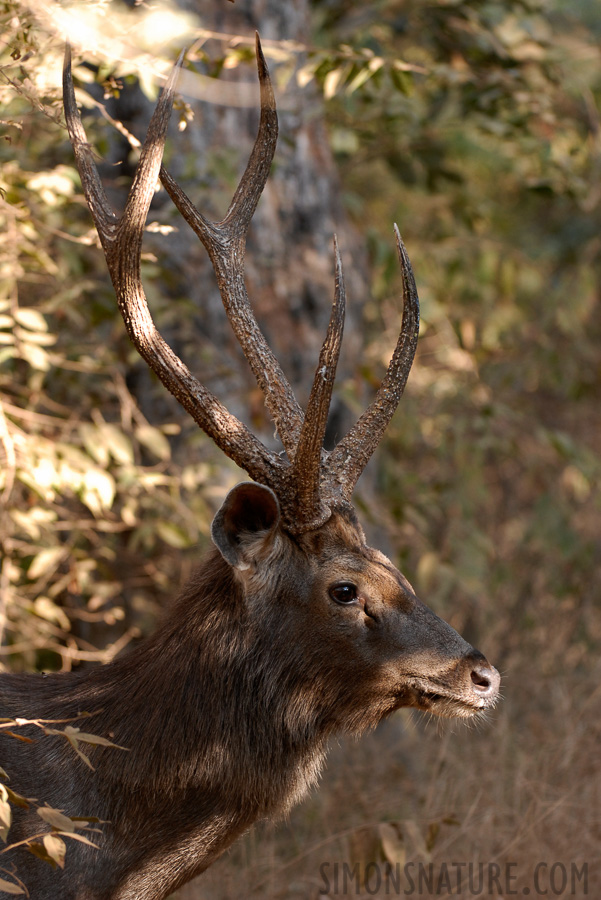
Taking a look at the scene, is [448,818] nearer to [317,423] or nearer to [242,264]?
[317,423]

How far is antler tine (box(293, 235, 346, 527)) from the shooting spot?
2926mm

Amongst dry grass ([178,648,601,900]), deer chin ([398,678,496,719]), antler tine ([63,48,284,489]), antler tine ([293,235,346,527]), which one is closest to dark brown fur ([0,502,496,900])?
deer chin ([398,678,496,719])

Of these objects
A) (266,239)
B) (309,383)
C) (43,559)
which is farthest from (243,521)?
(266,239)

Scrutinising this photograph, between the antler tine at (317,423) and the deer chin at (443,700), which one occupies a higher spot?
the antler tine at (317,423)

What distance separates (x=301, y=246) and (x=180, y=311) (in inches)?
39.4

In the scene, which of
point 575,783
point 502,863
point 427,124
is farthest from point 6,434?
point 427,124

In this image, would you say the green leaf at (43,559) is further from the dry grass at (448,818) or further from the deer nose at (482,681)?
the deer nose at (482,681)

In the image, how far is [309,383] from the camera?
5816 mm

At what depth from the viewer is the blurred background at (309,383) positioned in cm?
429

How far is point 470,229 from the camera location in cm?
785

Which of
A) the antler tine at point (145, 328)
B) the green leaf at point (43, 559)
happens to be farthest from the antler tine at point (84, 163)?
the green leaf at point (43, 559)

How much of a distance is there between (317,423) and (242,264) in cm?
73

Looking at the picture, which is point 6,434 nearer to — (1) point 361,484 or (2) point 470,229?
(1) point 361,484

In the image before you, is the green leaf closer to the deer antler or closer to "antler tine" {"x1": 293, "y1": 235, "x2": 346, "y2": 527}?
the deer antler
